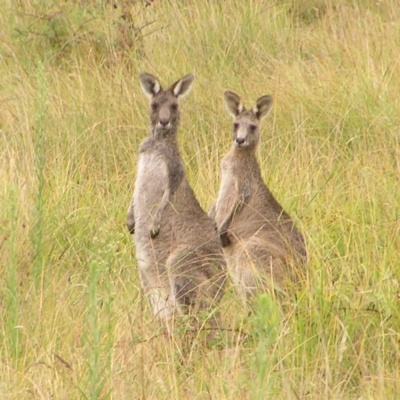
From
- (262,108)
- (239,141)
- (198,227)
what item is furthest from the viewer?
(262,108)

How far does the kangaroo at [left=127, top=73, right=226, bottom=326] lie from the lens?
4.77 meters

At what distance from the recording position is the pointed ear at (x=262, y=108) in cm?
605

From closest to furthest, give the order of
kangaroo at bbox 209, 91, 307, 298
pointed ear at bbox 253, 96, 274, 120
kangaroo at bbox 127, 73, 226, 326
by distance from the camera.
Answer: kangaroo at bbox 127, 73, 226, 326 < kangaroo at bbox 209, 91, 307, 298 < pointed ear at bbox 253, 96, 274, 120

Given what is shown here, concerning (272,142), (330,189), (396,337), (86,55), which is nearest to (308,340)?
(396,337)

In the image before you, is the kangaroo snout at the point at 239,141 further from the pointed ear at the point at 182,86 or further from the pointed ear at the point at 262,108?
the pointed ear at the point at 182,86

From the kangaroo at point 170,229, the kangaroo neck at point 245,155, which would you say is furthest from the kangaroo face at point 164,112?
the kangaroo neck at point 245,155

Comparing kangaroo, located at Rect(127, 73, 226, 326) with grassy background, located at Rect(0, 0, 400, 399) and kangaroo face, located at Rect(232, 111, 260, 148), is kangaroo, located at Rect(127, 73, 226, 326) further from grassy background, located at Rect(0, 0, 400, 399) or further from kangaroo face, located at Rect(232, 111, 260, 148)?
kangaroo face, located at Rect(232, 111, 260, 148)

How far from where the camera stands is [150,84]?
5.50 m

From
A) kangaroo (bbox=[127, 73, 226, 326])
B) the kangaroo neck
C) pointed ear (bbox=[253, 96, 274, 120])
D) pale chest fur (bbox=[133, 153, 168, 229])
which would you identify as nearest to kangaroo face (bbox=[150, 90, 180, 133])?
kangaroo (bbox=[127, 73, 226, 326])

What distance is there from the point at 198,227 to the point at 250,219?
2.42ft

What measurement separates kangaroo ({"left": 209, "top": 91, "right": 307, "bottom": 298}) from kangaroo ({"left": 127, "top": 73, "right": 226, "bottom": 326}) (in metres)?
0.16

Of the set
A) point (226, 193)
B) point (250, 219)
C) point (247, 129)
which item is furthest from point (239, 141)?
point (250, 219)

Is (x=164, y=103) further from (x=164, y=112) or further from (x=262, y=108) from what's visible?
(x=262, y=108)

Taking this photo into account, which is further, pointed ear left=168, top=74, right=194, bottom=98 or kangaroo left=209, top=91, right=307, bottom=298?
pointed ear left=168, top=74, right=194, bottom=98
